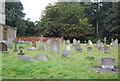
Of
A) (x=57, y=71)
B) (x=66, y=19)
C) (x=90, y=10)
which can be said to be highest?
(x=90, y=10)

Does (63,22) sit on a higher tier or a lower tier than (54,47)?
higher

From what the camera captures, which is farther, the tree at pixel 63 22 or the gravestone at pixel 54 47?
the tree at pixel 63 22

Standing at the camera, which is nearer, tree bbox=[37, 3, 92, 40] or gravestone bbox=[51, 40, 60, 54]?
gravestone bbox=[51, 40, 60, 54]

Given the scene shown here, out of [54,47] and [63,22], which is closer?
[54,47]

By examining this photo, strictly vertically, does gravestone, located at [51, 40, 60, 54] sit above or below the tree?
below

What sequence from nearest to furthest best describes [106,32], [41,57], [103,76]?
A: [103,76], [41,57], [106,32]

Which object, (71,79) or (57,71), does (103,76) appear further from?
(57,71)

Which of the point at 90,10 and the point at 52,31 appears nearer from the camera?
the point at 52,31

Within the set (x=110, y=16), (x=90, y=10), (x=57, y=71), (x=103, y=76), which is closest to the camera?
(x=103, y=76)

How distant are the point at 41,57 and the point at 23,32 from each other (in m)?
22.7

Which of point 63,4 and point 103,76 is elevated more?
point 63,4

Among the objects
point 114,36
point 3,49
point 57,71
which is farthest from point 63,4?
point 57,71

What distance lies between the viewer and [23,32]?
93.2 ft

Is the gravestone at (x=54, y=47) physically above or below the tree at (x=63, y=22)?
below
